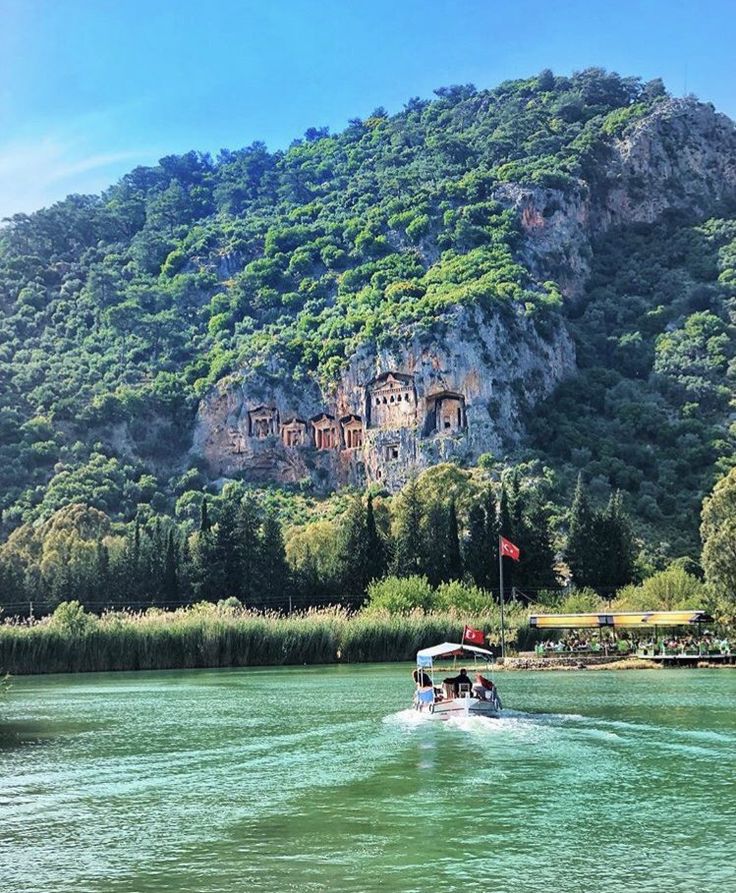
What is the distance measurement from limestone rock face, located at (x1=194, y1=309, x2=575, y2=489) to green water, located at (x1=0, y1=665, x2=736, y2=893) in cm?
9488

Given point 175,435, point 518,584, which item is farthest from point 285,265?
point 518,584

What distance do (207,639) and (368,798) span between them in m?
45.2

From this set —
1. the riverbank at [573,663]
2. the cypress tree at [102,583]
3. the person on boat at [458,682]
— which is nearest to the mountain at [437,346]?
the cypress tree at [102,583]

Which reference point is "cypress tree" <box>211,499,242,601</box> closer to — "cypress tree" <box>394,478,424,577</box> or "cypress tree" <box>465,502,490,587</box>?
"cypress tree" <box>394,478,424,577</box>

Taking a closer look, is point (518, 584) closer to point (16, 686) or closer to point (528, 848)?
point (16, 686)

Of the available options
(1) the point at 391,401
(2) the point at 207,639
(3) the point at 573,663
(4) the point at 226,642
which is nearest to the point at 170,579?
(4) the point at 226,642

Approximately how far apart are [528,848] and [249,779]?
958cm

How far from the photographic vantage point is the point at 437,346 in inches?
5595

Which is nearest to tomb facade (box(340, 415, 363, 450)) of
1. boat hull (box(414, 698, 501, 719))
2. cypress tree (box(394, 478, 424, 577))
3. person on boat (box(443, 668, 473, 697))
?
cypress tree (box(394, 478, 424, 577))

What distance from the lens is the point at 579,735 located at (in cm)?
3319

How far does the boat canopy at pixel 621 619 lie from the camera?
70812mm

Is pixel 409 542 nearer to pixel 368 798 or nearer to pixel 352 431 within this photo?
pixel 352 431

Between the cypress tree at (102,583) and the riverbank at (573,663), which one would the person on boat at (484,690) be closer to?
the riverbank at (573,663)

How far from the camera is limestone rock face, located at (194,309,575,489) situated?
13912 centimetres
